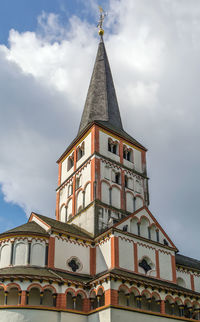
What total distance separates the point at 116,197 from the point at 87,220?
162 inches

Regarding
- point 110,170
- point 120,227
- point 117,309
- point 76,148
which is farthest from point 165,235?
point 76,148

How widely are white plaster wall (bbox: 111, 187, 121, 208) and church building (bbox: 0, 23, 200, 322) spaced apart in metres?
0.11

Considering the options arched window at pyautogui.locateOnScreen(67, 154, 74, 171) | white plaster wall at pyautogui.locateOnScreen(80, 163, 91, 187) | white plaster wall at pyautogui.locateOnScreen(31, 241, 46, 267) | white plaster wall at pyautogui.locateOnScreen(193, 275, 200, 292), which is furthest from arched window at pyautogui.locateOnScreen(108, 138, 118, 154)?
white plaster wall at pyautogui.locateOnScreen(193, 275, 200, 292)

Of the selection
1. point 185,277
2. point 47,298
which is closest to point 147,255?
point 185,277

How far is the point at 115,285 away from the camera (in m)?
26.6

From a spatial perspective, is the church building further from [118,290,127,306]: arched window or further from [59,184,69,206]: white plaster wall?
[59,184,69,206]: white plaster wall

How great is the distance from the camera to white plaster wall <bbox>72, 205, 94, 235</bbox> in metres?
34.1

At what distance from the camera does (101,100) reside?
46438 millimetres

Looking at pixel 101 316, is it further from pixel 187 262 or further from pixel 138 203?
pixel 138 203

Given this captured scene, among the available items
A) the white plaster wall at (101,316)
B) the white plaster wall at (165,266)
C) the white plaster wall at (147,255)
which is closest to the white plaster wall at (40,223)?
the white plaster wall at (101,316)

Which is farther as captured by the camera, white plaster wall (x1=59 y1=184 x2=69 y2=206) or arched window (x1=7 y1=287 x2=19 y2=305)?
white plaster wall (x1=59 y1=184 x2=69 y2=206)

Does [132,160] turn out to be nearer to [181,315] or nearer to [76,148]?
[76,148]

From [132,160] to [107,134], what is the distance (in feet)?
13.3

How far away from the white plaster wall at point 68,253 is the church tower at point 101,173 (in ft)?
7.18
